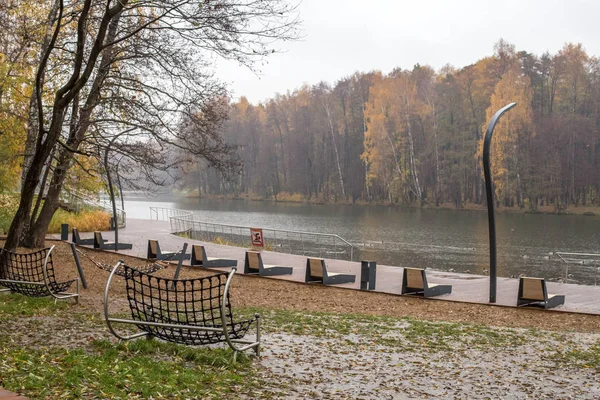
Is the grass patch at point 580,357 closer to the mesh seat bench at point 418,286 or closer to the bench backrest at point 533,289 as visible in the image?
the bench backrest at point 533,289

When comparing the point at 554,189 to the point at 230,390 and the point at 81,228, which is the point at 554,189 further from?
the point at 230,390

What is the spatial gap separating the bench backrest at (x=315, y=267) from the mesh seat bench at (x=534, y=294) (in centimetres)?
466

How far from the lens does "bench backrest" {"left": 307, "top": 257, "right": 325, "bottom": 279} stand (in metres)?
16.2

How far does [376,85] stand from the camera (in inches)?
2960

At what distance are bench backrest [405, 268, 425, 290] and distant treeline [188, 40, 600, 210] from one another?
137 ft

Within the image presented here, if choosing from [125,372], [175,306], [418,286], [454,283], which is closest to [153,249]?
[454,283]

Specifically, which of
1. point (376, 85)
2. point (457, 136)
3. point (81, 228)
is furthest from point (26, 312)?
point (376, 85)

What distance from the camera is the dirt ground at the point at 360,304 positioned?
12.2 metres

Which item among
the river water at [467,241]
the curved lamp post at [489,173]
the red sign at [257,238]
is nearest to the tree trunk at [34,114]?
the red sign at [257,238]

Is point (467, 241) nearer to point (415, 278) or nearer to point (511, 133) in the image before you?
point (415, 278)

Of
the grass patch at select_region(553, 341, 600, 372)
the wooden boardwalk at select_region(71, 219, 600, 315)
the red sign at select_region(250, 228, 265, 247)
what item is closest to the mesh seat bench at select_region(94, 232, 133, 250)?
the wooden boardwalk at select_region(71, 219, 600, 315)

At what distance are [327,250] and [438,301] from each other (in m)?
16.2

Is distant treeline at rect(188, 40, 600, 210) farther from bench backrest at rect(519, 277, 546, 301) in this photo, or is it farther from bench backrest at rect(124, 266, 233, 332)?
bench backrest at rect(124, 266, 233, 332)

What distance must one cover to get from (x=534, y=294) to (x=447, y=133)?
189ft
